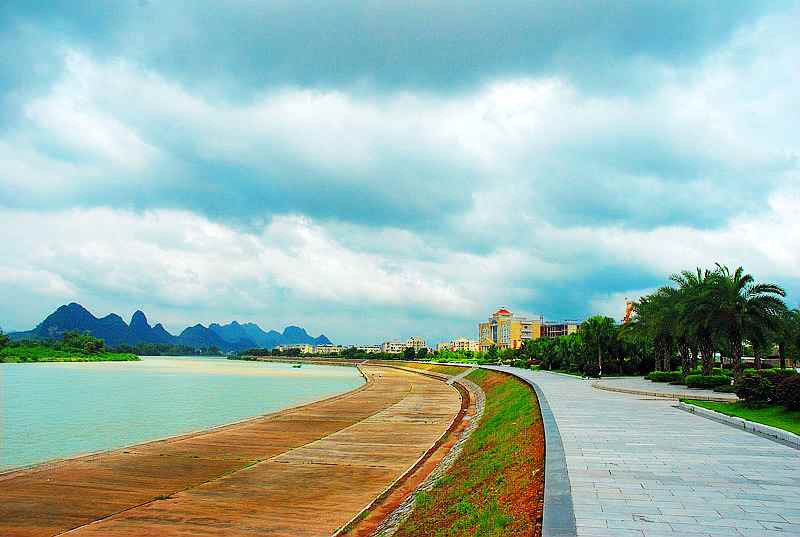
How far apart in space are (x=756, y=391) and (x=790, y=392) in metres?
1.80

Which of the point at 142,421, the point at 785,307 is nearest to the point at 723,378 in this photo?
the point at 785,307

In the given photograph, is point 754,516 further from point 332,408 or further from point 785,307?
point 332,408

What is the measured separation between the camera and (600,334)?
44.0 metres

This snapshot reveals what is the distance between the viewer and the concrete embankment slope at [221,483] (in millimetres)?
9938

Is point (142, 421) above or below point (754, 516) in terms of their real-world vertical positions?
below

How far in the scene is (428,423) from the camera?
23812 millimetres

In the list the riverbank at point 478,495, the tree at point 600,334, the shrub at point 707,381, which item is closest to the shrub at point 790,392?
the riverbank at point 478,495

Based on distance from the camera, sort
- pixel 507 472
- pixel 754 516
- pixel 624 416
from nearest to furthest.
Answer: pixel 754 516, pixel 507 472, pixel 624 416

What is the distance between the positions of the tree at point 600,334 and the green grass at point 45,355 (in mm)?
116059

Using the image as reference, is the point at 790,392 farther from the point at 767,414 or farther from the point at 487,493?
the point at 487,493

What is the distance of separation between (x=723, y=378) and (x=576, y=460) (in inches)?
779

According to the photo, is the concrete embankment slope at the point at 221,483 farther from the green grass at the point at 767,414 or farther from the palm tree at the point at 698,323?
the palm tree at the point at 698,323

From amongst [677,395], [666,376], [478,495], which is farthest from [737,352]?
[478,495]

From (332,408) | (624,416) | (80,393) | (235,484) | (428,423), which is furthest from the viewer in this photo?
(80,393)
